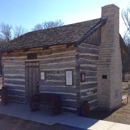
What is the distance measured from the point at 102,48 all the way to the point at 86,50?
156 cm

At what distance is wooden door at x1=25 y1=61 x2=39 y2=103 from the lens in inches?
392

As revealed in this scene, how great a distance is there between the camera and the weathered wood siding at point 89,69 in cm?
864

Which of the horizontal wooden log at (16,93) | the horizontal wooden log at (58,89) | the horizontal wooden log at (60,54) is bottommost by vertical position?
the horizontal wooden log at (16,93)

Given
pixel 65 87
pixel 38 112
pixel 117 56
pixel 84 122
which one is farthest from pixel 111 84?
pixel 38 112

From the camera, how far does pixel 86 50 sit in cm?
909

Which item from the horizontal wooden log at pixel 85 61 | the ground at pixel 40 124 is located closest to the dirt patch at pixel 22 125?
the ground at pixel 40 124

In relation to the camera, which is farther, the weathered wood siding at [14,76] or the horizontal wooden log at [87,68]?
the weathered wood siding at [14,76]

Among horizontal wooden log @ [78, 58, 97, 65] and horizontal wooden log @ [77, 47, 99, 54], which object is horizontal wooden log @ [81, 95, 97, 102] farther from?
horizontal wooden log @ [77, 47, 99, 54]

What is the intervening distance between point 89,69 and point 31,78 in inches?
130

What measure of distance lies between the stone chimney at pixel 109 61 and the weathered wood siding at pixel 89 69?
346 mm

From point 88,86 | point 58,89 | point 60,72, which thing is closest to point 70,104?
point 58,89

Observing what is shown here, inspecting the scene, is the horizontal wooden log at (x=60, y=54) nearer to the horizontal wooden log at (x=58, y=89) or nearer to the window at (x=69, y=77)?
the window at (x=69, y=77)

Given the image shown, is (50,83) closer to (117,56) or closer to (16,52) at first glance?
(16,52)

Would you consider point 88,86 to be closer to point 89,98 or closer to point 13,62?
point 89,98
